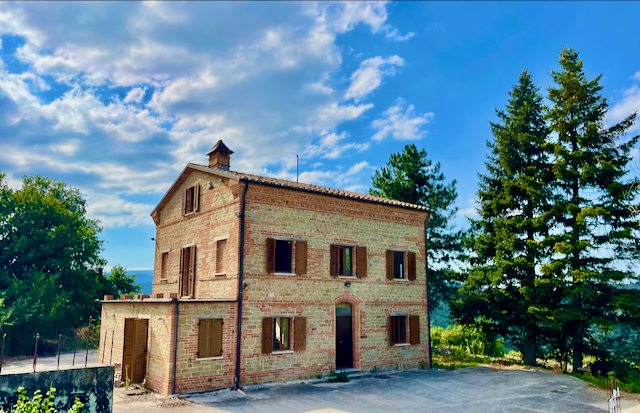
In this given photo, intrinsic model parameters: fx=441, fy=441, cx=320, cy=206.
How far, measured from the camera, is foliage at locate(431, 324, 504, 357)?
2598cm

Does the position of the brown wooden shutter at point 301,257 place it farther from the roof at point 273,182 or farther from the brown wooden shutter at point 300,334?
the roof at point 273,182

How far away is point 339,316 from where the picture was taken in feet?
57.7

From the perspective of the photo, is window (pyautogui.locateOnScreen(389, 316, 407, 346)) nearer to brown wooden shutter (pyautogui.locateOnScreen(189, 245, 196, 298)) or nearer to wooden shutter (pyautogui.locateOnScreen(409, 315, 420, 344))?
wooden shutter (pyautogui.locateOnScreen(409, 315, 420, 344))

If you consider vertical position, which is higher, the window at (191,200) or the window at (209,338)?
the window at (191,200)

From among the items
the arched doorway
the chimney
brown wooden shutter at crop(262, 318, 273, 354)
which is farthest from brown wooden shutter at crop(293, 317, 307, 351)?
the chimney

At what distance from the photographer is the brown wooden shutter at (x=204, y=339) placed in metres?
13.7

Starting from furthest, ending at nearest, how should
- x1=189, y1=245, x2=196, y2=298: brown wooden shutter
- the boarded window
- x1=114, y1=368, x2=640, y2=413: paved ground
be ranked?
the boarded window → x1=189, y1=245, x2=196, y2=298: brown wooden shutter → x1=114, y1=368, x2=640, y2=413: paved ground

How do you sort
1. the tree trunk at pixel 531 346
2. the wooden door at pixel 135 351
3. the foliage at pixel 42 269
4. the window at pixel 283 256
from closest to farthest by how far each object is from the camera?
the wooden door at pixel 135 351
the window at pixel 283 256
the tree trunk at pixel 531 346
the foliage at pixel 42 269

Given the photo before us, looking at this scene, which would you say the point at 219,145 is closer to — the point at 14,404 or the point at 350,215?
the point at 350,215

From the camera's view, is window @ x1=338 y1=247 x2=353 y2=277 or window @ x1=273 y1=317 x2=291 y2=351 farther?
window @ x1=338 y1=247 x2=353 y2=277

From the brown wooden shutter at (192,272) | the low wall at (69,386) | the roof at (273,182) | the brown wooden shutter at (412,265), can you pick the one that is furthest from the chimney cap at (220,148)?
the low wall at (69,386)

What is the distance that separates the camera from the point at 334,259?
56.9ft

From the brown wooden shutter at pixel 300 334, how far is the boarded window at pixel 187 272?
15.4ft

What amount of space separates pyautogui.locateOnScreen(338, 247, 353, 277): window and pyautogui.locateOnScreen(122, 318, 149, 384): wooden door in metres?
7.35
